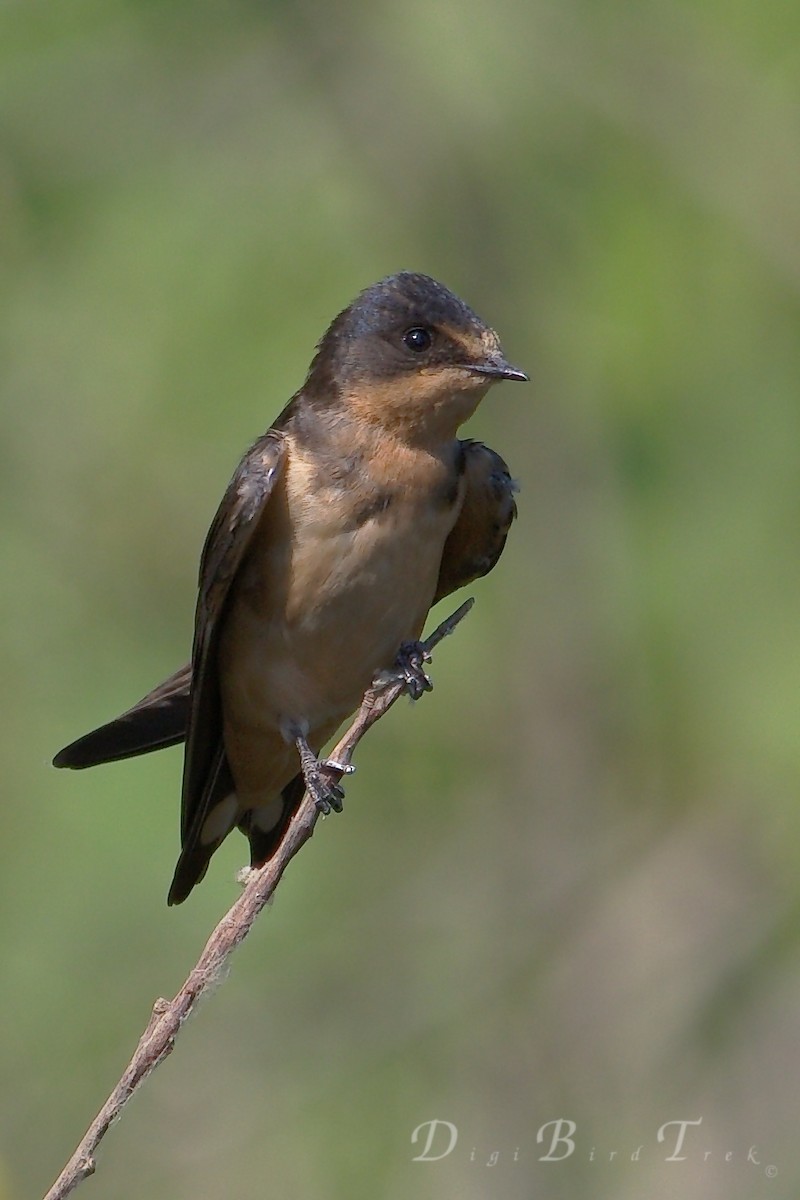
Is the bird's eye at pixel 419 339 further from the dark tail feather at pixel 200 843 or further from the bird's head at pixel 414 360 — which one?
the dark tail feather at pixel 200 843

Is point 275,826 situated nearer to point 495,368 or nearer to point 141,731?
point 141,731

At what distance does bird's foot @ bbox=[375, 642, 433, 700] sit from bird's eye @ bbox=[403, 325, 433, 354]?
0.81m

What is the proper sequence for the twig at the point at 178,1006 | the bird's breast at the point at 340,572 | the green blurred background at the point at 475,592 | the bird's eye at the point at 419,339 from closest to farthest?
the twig at the point at 178,1006 → the bird's breast at the point at 340,572 → the bird's eye at the point at 419,339 → the green blurred background at the point at 475,592

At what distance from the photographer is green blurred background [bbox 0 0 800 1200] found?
5.78m

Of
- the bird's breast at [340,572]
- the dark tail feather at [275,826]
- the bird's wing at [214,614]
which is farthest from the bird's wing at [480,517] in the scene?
the dark tail feather at [275,826]

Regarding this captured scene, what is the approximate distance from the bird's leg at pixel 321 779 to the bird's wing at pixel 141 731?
0.42 metres

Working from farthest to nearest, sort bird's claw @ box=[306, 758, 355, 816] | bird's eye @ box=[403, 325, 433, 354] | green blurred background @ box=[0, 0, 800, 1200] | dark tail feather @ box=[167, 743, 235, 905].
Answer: green blurred background @ box=[0, 0, 800, 1200]
dark tail feather @ box=[167, 743, 235, 905]
bird's eye @ box=[403, 325, 433, 354]
bird's claw @ box=[306, 758, 355, 816]

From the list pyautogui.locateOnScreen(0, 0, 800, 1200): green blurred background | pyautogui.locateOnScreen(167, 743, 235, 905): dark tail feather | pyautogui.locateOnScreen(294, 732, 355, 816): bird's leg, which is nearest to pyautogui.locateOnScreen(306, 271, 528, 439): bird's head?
pyautogui.locateOnScreen(294, 732, 355, 816): bird's leg

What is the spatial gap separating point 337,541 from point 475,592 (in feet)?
8.79

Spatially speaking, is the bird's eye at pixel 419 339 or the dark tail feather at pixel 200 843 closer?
the bird's eye at pixel 419 339

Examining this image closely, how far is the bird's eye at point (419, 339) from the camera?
446 centimetres

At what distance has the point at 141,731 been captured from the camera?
15.3 feet

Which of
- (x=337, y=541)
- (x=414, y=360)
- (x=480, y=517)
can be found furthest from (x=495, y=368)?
(x=337, y=541)

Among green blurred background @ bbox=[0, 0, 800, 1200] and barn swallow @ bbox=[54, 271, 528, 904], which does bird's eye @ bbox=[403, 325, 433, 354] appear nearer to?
barn swallow @ bbox=[54, 271, 528, 904]
